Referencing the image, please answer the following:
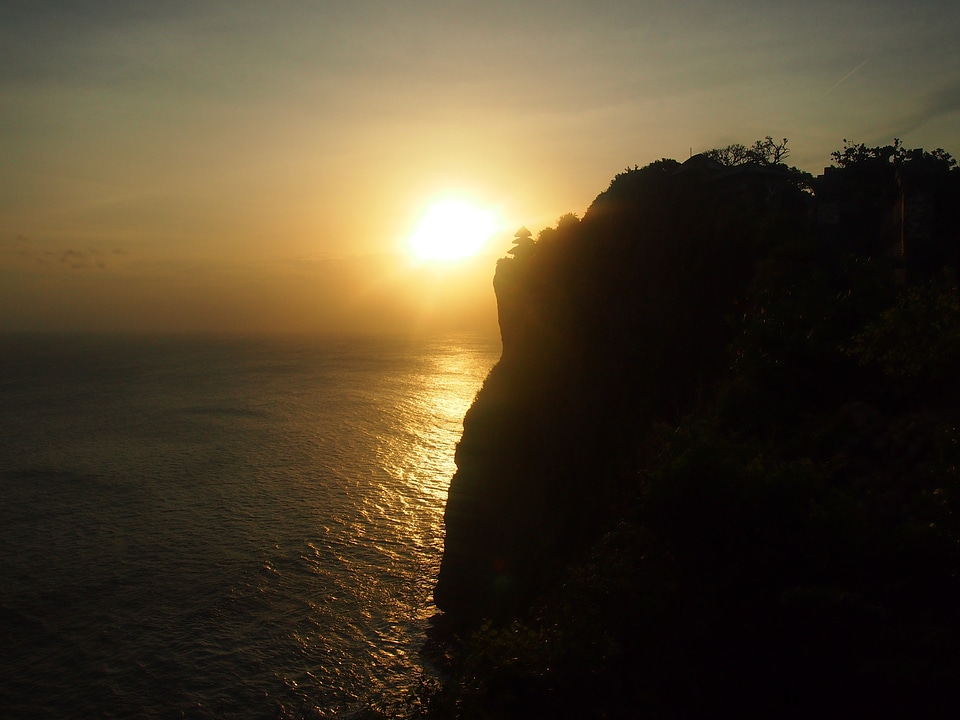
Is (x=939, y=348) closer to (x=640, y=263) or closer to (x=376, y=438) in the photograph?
(x=640, y=263)

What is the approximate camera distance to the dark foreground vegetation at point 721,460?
9812 millimetres

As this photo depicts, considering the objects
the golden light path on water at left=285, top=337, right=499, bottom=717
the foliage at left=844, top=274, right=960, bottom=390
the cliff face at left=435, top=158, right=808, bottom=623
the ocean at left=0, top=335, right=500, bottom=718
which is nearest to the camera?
the foliage at left=844, top=274, right=960, bottom=390

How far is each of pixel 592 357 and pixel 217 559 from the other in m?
32.7

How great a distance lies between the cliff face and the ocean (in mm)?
8605

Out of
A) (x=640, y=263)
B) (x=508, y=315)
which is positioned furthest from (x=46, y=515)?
(x=640, y=263)

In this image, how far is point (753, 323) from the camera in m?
20.3

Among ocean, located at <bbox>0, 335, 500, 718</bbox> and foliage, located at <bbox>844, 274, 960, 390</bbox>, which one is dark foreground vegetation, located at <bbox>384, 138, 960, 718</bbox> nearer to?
foliage, located at <bbox>844, 274, 960, 390</bbox>

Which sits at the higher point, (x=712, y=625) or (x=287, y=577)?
(x=712, y=625)

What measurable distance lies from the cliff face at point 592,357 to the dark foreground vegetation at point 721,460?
132 millimetres

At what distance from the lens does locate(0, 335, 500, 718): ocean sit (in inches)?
1224

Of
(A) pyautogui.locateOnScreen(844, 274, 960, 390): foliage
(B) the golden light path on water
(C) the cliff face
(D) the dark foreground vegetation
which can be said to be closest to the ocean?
(B) the golden light path on water

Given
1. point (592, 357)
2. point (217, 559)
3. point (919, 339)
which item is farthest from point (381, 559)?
point (919, 339)

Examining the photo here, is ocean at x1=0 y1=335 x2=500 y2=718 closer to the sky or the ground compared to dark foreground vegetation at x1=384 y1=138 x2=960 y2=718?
closer to the ground

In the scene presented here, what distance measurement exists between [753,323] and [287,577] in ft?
117
